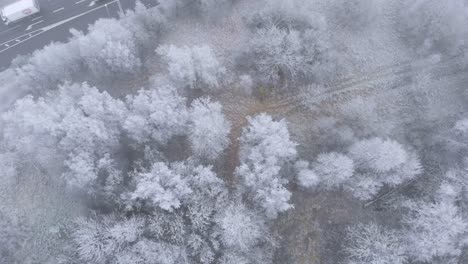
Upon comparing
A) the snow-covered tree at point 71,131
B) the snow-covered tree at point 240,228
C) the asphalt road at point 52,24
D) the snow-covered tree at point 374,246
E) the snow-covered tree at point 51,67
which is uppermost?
the asphalt road at point 52,24

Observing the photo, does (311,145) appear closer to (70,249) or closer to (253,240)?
(253,240)

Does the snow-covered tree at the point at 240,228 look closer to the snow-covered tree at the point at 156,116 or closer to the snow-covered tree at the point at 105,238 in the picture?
the snow-covered tree at the point at 105,238

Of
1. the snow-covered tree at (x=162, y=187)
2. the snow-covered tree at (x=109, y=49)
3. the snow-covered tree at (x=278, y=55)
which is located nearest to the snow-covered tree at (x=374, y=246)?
the snow-covered tree at (x=162, y=187)

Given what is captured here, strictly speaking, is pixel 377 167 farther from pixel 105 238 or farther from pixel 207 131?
pixel 105 238

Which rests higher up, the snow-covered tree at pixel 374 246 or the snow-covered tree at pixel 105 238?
the snow-covered tree at pixel 105 238

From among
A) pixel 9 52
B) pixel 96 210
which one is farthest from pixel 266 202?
pixel 9 52

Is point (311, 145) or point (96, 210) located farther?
point (311, 145)

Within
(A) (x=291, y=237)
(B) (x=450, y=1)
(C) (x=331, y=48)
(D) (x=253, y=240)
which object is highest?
(B) (x=450, y=1)

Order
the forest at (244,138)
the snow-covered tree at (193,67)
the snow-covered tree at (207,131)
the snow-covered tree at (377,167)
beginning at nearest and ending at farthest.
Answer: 1. the forest at (244,138)
2. the snow-covered tree at (377,167)
3. the snow-covered tree at (207,131)
4. the snow-covered tree at (193,67)
